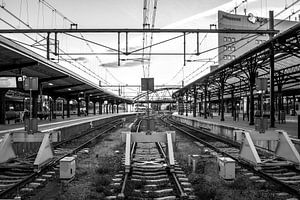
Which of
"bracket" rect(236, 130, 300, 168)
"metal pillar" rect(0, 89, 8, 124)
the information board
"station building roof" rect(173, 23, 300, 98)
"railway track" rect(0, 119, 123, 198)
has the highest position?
"station building roof" rect(173, 23, 300, 98)

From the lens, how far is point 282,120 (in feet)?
80.9

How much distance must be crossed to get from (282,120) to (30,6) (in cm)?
2046

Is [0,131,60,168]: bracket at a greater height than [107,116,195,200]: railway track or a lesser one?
greater

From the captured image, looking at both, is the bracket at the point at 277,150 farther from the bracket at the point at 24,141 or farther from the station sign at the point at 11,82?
the station sign at the point at 11,82

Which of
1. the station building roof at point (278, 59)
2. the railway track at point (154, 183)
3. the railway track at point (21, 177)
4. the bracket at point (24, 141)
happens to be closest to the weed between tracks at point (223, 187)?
the railway track at point (154, 183)

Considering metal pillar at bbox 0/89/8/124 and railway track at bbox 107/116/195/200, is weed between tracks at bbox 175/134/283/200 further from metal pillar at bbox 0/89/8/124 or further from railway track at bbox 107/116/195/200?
metal pillar at bbox 0/89/8/124

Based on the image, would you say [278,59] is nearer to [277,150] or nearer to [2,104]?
[277,150]

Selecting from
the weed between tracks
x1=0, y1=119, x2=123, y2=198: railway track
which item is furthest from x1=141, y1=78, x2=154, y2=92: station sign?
x1=0, y1=119, x2=123, y2=198: railway track

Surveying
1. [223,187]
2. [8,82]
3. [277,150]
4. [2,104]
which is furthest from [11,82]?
[277,150]

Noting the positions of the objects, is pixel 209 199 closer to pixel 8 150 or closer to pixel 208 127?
pixel 8 150

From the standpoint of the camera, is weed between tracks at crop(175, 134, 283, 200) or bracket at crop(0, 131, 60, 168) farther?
bracket at crop(0, 131, 60, 168)

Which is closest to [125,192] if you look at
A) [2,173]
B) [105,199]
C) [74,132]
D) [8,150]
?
[105,199]

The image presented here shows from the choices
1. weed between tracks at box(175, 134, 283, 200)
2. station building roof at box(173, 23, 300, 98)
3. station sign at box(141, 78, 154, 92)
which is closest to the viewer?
weed between tracks at box(175, 134, 283, 200)

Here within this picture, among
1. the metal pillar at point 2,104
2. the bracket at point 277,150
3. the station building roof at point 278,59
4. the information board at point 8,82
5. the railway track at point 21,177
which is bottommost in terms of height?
the railway track at point 21,177
